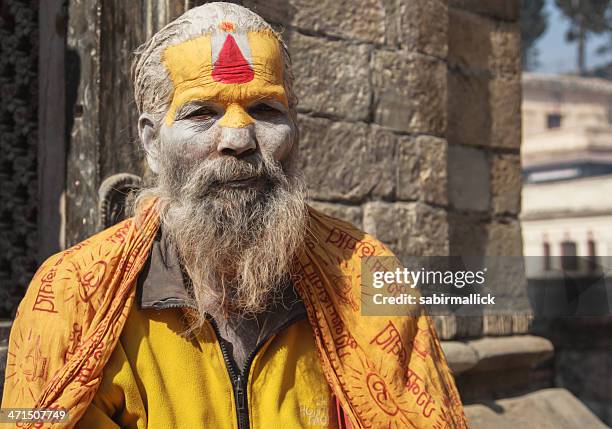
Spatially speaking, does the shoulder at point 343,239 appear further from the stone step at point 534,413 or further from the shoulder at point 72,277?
the stone step at point 534,413

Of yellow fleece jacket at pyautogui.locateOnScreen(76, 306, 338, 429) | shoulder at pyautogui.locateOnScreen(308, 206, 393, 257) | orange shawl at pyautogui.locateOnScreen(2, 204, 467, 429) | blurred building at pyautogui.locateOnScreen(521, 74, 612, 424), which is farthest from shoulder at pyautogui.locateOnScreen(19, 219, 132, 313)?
blurred building at pyautogui.locateOnScreen(521, 74, 612, 424)

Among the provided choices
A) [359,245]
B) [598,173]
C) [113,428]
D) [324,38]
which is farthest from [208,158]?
[598,173]

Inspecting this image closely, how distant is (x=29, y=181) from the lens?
3.49 metres

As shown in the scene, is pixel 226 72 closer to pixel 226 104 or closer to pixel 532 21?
pixel 226 104

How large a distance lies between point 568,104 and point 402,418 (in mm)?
42607

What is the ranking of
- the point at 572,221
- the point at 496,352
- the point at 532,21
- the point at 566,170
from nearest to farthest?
the point at 496,352, the point at 572,221, the point at 566,170, the point at 532,21

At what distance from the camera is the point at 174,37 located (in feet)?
7.41

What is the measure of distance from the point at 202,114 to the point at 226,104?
66mm

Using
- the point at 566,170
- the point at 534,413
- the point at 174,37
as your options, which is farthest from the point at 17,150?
the point at 566,170

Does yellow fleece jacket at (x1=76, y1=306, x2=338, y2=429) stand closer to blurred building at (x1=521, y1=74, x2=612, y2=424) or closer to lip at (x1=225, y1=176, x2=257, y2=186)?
lip at (x1=225, y1=176, x2=257, y2=186)

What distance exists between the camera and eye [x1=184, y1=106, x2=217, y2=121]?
2203mm

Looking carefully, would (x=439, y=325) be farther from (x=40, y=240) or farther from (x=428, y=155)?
(x=40, y=240)

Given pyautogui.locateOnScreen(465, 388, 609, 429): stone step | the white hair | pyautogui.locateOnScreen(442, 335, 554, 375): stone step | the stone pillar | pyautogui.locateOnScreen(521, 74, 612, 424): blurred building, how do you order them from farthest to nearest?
1. pyautogui.locateOnScreen(521, 74, 612, 424): blurred building
2. pyautogui.locateOnScreen(465, 388, 609, 429): stone step
3. pyautogui.locateOnScreen(442, 335, 554, 375): stone step
4. the stone pillar
5. the white hair

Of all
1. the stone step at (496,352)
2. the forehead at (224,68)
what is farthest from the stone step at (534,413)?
the forehead at (224,68)
